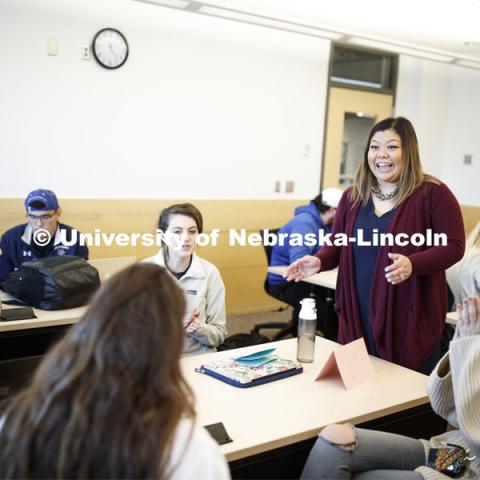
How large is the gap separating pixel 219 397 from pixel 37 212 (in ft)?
6.50

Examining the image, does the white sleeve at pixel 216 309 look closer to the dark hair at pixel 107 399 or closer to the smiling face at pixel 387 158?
the smiling face at pixel 387 158

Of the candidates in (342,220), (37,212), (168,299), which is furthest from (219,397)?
(37,212)

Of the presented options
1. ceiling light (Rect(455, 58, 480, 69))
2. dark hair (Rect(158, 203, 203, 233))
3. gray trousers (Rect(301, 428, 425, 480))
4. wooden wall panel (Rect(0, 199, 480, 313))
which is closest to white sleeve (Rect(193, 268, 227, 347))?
dark hair (Rect(158, 203, 203, 233))

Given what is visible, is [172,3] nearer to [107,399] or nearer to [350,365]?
[350,365]

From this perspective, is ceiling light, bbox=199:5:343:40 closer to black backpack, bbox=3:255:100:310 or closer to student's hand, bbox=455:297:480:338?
black backpack, bbox=3:255:100:310

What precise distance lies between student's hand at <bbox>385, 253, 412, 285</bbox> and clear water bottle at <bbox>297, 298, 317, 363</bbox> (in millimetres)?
280

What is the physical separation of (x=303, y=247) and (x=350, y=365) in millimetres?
1992

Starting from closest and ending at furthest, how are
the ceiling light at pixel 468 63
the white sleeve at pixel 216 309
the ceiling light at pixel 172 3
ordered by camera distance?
the white sleeve at pixel 216 309 < the ceiling light at pixel 172 3 < the ceiling light at pixel 468 63

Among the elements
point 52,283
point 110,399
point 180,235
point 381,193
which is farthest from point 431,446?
point 52,283

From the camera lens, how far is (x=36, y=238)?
129 inches

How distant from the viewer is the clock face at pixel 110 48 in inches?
167

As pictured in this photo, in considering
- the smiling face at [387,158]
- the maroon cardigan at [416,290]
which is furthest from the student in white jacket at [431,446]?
the smiling face at [387,158]

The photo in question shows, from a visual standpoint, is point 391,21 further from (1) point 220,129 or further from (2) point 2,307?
(2) point 2,307

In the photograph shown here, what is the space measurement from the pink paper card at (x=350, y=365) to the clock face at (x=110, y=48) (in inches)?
128
